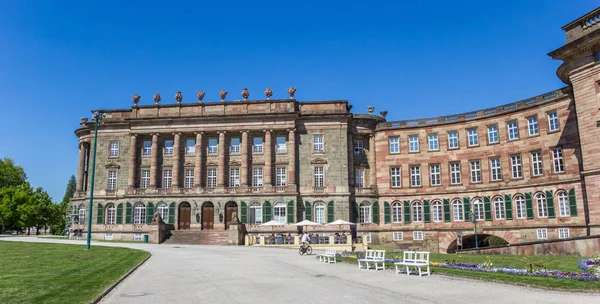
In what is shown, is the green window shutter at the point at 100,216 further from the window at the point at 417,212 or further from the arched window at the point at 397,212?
the window at the point at 417,212

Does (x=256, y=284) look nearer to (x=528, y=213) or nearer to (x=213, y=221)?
(x=528, y=213)

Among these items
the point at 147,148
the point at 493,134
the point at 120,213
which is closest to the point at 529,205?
the point at 493,134

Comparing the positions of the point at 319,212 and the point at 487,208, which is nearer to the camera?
the point at 487,208

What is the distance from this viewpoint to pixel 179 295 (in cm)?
1364

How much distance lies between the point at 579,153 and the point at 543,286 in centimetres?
2875

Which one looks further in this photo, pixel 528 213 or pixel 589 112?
pixel 528 213

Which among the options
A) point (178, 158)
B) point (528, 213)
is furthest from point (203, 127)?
point (528, 213)

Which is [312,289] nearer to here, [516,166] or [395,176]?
[516,166]

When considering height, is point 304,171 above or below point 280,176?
above

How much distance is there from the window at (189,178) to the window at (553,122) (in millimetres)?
37197

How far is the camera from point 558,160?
40.4 meters

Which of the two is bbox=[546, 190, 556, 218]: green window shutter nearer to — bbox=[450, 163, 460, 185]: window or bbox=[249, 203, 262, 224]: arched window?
bbox=[450, 163, 460, 185]: window

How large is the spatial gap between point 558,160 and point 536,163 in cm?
230

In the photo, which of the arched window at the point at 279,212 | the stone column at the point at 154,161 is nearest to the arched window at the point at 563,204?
the arched window at the point at 279,212
